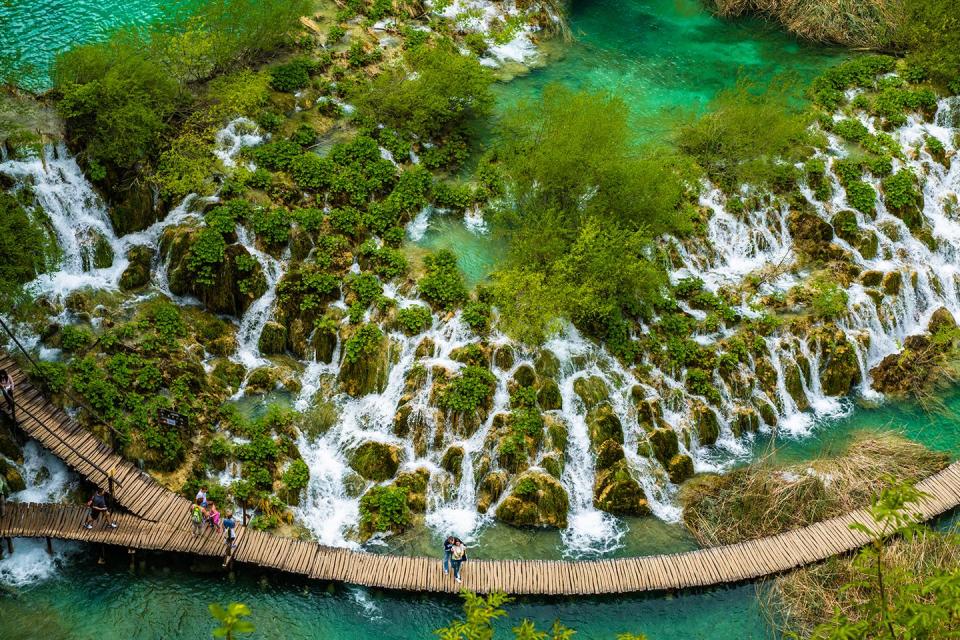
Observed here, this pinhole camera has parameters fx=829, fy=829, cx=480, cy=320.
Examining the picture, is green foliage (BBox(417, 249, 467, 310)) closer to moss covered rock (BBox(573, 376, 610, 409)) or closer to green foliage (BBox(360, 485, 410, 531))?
moss covered rock (BBox(573, 376, 610, 409))

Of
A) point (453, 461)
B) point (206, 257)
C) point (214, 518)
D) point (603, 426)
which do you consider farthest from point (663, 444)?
point (206, 257)

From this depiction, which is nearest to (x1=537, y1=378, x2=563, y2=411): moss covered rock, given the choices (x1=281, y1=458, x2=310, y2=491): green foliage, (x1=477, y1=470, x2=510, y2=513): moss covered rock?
(x1=477, y1=470, x2=510, y2=513): moss covered rock

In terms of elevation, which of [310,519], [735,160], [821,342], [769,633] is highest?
[735,160]

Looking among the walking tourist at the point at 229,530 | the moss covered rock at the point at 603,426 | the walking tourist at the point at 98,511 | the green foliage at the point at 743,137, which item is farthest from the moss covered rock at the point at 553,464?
the green foliage at the point at 743,137

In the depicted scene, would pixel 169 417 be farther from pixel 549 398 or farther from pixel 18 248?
pixel 549 398

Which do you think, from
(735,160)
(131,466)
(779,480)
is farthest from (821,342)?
(131,466)

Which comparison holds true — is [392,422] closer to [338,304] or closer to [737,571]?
A: [338,304]
